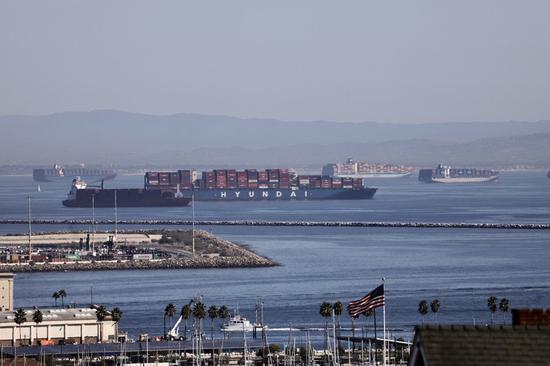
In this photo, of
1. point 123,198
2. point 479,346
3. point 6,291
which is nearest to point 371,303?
point 479,346

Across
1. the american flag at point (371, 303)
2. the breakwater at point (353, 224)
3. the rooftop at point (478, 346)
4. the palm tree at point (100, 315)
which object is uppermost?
the rooftop at point (478, 346)

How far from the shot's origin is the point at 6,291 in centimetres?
4934

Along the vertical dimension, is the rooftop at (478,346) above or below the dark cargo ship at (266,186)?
below

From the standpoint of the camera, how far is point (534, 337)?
22.7 feet

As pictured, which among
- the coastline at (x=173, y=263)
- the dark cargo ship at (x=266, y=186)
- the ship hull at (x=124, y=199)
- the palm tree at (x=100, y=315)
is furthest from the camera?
the dark cargo ship at (x=266, y=186)

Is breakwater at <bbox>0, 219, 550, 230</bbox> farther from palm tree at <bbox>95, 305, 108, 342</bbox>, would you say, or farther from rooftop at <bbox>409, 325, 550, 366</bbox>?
rooftop at <bbox>409, 325, 550, 366</bbox>

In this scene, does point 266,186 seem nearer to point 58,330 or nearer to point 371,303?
point 58,330

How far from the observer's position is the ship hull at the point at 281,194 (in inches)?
7239

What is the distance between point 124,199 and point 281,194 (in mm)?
24925

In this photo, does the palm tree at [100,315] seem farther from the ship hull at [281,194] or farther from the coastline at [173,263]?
the ship hull at [281,194]

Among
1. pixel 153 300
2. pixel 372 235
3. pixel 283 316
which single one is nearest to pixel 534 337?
pixel 283 316

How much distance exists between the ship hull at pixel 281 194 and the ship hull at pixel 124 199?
12.8 m

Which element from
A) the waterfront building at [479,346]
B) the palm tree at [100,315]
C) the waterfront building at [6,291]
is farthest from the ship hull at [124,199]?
the waterfront building at [479,346]

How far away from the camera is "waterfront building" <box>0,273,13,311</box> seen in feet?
161
